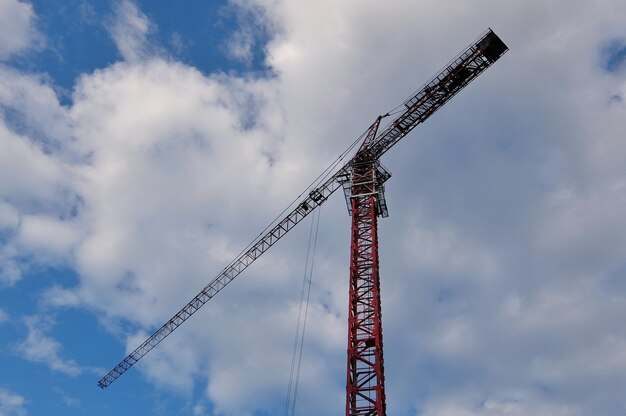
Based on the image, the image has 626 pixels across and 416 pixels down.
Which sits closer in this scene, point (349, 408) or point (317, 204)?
point (349, 408)

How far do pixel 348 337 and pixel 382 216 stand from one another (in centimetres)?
1369

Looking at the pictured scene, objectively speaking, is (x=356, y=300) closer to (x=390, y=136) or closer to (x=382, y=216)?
(x=382, y=216)

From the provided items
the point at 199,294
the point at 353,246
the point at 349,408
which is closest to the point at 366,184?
the point at 353,246

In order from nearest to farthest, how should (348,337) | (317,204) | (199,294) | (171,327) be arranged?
(348,337) < (317,204) < (199,294) < (171,327)

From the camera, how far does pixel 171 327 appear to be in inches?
3054

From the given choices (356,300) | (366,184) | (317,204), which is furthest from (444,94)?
(356,300)

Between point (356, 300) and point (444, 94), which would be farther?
point (444, 94)

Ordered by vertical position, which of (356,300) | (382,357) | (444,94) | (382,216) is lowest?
(382,357)

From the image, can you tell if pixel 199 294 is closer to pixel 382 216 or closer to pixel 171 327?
pixel 171 327

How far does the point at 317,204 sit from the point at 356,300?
1735 centimetres

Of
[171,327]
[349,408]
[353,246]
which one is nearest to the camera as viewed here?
[349,408]

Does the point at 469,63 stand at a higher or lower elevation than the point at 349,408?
higher

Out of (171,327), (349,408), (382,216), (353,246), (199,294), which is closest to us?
(349,408)

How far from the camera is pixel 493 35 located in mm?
53438
